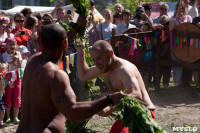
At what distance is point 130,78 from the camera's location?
445cm

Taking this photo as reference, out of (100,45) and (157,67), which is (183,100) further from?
(100,45)

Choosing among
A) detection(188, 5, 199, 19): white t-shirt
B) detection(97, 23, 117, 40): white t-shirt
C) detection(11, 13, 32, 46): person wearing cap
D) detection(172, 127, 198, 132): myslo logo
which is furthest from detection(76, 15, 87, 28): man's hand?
detection(188, 5, 199, 19): white t-shirt

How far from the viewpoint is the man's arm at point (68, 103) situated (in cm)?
324

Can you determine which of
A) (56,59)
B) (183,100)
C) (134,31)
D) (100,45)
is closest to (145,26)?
(134,31)

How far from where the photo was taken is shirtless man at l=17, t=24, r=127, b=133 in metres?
3.27

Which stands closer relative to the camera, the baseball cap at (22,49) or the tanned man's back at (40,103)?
the tanned man's back at (40,103)

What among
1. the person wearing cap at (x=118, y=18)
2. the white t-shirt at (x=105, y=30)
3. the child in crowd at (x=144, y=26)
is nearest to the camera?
the white t-shirt at (x=105, y=30)

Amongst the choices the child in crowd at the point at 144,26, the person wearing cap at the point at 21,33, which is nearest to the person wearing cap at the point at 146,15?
the child in crowd at the point at 144,26

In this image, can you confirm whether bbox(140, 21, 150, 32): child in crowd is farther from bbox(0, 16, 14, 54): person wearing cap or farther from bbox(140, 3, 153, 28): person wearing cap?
bbox(0, 16, 14, 54): person wearing cap

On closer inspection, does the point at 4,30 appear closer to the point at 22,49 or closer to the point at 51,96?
the point at 22,49

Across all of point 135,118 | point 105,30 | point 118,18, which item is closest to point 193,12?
point 118,18

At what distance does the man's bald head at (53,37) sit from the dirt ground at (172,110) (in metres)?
3.76

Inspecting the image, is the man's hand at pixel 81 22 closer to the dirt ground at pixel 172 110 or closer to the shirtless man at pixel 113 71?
the shirtless man at pixel 113 71

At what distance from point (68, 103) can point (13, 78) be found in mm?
4433
